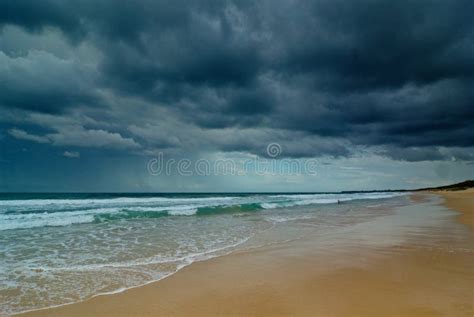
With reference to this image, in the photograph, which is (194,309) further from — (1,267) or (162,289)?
(1,267)

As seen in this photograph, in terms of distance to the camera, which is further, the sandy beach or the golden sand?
the golden sand

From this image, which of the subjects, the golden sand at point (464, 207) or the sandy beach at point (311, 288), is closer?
the sandy beach at point (311, 288)

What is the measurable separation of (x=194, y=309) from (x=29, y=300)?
2.55 metres

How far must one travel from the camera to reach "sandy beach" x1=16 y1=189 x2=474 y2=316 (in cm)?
354

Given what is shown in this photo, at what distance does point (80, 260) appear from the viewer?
6.38 m

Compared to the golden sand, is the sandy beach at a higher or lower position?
higher

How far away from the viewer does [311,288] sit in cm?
431

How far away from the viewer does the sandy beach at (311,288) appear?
3.54m

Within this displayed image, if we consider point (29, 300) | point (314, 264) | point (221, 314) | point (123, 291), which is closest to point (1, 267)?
point (29, 300)

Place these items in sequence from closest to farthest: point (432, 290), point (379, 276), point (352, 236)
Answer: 1. point (432, 290)
2. point (379, 276)
3. point (352, 236)

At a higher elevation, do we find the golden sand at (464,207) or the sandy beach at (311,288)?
the sandy beach at (311,288)

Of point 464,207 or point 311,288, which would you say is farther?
point 464,207

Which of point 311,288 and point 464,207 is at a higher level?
point 311,288

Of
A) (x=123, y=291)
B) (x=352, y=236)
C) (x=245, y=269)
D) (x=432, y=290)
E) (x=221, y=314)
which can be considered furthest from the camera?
(x=352, y=236)
